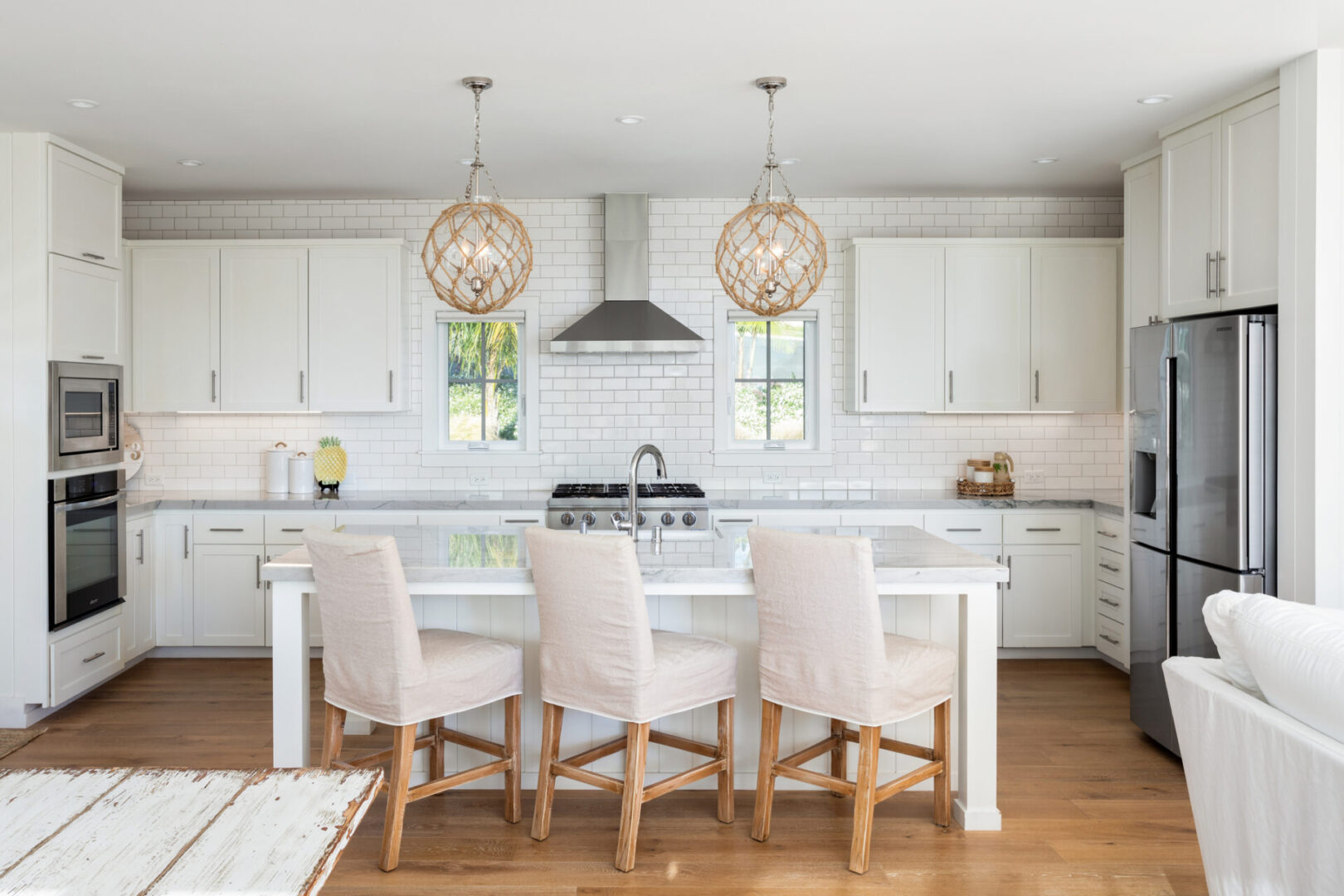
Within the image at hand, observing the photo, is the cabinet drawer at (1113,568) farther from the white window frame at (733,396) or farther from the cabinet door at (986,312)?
the white window frame at (733,396)

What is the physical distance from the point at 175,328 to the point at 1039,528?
4891mm

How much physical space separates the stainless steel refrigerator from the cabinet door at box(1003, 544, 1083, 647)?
114 cm

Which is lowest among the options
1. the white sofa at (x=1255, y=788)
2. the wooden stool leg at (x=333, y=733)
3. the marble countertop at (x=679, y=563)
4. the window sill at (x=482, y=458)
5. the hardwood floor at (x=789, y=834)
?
the hardwood floor at (x=789, y=834)

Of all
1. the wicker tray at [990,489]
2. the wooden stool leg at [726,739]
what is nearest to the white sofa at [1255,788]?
the wooden stool leg at [726,739]

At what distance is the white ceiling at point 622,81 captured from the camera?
10.1 ft

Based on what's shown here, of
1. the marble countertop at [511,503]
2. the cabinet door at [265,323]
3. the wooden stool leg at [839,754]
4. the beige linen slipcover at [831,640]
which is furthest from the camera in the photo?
the cabinet door at [265,323]

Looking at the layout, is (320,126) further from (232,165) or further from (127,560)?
(127,560)

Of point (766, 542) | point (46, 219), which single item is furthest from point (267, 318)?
point (766, 542)

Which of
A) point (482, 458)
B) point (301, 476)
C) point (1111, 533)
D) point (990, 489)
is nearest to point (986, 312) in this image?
point (990, 489)

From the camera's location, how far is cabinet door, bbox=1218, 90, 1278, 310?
357cm

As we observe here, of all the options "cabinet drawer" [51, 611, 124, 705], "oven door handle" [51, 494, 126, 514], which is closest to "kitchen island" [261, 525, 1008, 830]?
"oven door handle" [51, 494, 126, 514]

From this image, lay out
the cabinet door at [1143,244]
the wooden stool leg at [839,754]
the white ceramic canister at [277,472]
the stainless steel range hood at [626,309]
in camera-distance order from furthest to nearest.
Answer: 1. the white ceramic canister at [277,472]
2. the stainless steel range hood at [626,309]
3. the cabinet door at [1143,244]
4. the wooden stool leg at [839,754]

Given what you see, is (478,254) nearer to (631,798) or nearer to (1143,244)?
(631,798)

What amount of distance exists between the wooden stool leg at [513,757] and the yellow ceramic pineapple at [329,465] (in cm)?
290
